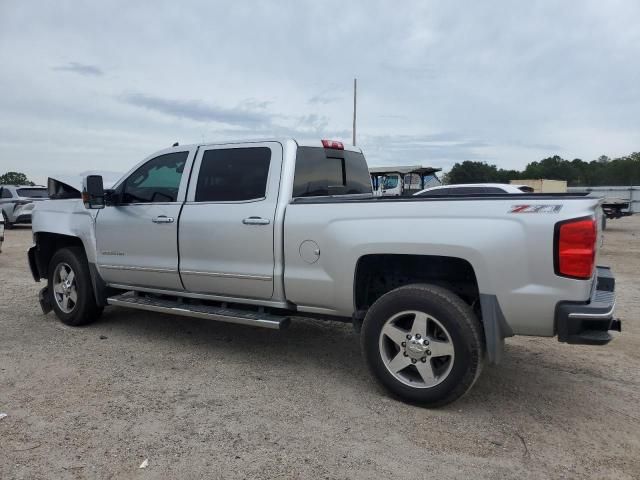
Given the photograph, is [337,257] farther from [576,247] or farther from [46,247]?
[46,247]

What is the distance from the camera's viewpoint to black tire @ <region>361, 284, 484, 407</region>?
3482 millimetres

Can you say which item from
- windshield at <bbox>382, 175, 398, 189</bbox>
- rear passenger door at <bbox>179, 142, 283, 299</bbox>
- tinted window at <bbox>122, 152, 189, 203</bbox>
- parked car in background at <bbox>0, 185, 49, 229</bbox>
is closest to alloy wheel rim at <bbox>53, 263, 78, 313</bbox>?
tinted window at <bbox>122, 152, 189, 203</bbox>

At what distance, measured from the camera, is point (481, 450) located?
3154 mm

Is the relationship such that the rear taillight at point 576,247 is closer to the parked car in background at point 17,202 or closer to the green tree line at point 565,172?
the parked car in background at point 17,202

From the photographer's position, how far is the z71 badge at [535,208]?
3.24m

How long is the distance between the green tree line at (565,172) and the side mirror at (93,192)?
38971 millimetres

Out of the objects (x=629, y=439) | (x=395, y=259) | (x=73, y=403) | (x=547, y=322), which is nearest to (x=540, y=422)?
(x=629, y=439)

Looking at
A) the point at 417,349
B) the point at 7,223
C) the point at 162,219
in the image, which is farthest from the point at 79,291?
the point at 7,223

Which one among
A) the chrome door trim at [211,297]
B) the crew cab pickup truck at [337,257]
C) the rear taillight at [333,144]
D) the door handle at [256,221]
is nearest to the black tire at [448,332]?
the crew cab pickup truck at [337,257]

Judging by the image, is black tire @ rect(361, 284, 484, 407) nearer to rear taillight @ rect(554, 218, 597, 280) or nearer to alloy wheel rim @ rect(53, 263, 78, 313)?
rear taillight @ rect(554, 218, 597, 280)

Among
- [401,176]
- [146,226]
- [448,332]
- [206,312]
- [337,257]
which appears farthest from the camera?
[401,176]

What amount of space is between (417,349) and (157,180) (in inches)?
121

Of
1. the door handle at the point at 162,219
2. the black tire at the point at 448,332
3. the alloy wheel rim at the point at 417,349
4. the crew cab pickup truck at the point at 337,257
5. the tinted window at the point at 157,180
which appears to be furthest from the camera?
the tinted window at the point at 157,180

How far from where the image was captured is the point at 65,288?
19.1ft
